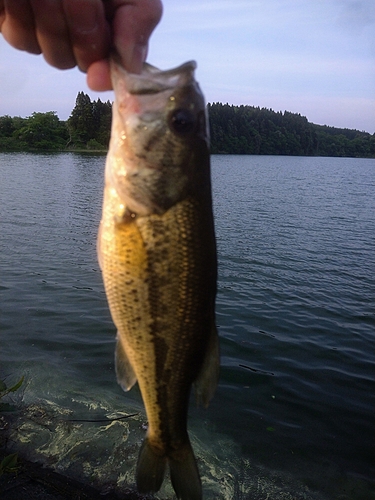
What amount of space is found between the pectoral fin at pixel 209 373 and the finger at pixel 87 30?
1529mm

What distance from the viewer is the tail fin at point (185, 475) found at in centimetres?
231

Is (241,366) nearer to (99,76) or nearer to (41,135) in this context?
(99,76)

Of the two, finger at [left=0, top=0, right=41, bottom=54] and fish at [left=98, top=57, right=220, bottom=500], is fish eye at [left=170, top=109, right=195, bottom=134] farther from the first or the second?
finger at [left=0, top=0, right=41, bottom=54]

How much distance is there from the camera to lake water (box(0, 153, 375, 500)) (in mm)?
6457

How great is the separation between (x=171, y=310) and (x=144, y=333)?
0.20 m

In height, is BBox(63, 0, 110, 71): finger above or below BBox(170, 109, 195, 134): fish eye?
above

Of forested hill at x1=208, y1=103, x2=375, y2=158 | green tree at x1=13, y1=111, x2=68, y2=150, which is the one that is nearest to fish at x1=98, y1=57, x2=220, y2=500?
green tree at x1=13, y1=111, x2=68, y2=150

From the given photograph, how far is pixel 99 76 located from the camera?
218 cm

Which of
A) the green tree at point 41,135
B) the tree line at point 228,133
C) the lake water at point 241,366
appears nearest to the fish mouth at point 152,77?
the lake water at point 241,366

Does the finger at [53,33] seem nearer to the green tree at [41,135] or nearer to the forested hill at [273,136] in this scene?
the green tree at [41,135]

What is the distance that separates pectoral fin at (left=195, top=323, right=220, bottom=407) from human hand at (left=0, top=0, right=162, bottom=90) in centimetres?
142

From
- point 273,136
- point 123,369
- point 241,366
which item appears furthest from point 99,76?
point 273,136

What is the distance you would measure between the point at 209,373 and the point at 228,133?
12670cm

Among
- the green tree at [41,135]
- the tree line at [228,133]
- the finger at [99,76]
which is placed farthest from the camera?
the green tree at [41,135]
